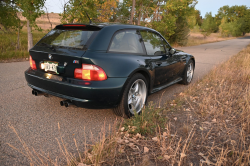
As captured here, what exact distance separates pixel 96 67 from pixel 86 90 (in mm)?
353

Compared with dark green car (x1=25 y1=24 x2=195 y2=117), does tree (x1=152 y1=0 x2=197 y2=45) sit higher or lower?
higher

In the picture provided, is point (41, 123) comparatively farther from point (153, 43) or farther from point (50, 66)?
point (153, 43)

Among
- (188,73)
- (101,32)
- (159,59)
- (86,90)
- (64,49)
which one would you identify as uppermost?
(101,32)

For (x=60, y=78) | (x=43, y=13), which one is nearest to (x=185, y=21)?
(x=43, y=13)

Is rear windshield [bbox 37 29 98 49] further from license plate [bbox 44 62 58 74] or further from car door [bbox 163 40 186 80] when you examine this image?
car door [bbox 163 40 186 80]

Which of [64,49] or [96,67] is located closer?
[96,67]

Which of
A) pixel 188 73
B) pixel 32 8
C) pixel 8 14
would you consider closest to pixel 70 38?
pixel 188 73

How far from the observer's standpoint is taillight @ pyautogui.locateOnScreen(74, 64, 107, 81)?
2.80 meters

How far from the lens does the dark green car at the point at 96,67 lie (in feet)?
9.25

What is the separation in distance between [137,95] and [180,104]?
96cm

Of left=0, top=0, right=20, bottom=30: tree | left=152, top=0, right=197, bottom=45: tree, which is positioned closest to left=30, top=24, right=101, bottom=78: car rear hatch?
left=0, top=0, right=20, bottom=30: tree

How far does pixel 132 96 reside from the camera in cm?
347

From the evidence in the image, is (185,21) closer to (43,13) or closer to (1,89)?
(43,13)

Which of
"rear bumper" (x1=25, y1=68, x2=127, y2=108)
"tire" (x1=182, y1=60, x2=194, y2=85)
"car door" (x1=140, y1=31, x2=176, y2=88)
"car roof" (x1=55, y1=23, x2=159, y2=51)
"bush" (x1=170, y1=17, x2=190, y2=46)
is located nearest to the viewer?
"rear bumper" (x1=25, y1=68, x2=127, y2=108)
